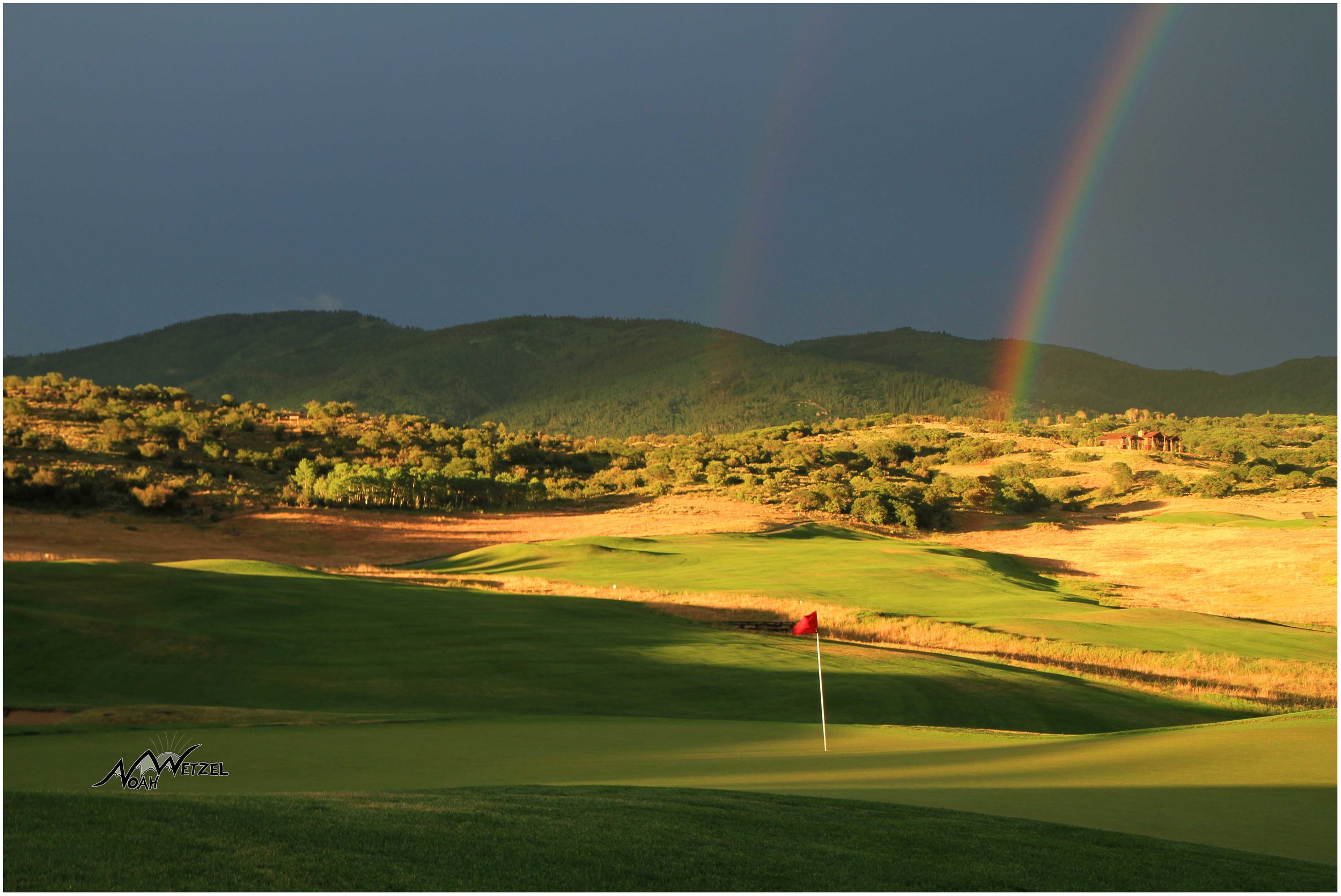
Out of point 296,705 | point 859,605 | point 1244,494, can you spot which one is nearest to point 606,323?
point 1244,494

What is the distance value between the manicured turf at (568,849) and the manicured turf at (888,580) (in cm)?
1629

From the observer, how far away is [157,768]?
24.1 feet

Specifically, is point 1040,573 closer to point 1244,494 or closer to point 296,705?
point 1244,494

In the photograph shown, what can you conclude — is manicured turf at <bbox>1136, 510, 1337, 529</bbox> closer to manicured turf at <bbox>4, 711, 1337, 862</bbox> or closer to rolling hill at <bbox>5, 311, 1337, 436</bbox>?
manicured turf at <bbox>4, 711, 1337, 862</bbox>

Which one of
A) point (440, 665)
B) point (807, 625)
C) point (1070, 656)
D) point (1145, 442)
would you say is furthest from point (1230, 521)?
point (440, 665)

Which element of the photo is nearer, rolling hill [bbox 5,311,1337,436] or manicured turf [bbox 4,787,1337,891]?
manicured turf [bbox 4,787,1337,891]

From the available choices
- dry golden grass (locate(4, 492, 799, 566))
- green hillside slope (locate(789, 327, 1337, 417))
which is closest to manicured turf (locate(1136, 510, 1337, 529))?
dry golden grass (locate(4, 492, 799, 566))

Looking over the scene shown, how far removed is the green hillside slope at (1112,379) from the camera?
13688cm

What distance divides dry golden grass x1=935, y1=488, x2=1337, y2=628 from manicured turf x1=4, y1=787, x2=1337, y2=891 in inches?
1055

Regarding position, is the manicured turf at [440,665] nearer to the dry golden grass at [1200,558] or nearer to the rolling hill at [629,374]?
the dry golden grass at [1200,558]

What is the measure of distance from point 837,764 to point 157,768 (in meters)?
5.63

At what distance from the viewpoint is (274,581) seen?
18875 mm

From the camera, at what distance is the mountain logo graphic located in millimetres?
7074

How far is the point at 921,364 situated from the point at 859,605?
406ft
